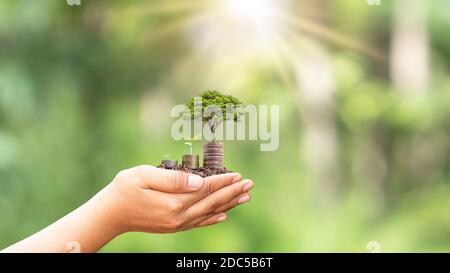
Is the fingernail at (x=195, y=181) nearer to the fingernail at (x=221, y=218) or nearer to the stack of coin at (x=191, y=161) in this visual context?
the stack of coin at (x=191, y=161)

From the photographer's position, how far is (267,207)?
8.86ft

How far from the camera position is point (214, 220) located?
8.82ft

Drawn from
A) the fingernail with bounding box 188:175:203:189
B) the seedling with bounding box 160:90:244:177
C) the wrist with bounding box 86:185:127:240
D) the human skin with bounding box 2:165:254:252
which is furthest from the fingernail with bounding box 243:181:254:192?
the wrist with bounding box 86:185:127:240

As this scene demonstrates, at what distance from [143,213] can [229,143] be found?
17.6 inches

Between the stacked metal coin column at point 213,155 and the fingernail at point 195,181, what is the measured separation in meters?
0.11

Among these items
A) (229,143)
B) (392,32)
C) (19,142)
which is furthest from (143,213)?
(392,32)

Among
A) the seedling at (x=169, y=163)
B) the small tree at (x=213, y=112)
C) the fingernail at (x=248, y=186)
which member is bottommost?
the fingernail at (x=248, y=186)

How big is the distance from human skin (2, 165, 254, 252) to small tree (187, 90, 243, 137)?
235 mm

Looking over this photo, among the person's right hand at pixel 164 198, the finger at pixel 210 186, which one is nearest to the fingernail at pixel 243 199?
the person's right hand at pixel 164 198

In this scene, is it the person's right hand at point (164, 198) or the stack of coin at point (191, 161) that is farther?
the stack of coin at point (191, 161)

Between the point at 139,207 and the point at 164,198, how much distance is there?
0.11 metres

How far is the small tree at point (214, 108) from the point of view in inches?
104

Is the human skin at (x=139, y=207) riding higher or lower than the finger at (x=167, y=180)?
lower
